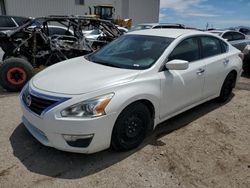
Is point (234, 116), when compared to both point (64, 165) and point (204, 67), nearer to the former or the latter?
point (204, 67)

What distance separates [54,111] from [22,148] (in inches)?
38.7

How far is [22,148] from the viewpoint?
3.42 meters

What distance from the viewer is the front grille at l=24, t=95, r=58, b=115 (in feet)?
9.56

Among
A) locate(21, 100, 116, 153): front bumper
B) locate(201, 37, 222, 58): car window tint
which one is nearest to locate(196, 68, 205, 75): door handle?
locate(201, 37, 222, 58): car window tint

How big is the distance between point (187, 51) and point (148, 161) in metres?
1.86

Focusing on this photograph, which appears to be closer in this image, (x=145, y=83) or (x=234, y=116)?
(x=145, y=83)

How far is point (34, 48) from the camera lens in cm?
633

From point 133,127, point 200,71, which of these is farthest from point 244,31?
point 133,127

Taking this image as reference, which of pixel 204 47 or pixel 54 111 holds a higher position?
pixel 204 47

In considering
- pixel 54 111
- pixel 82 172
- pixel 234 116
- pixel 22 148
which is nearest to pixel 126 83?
pixel 54 111

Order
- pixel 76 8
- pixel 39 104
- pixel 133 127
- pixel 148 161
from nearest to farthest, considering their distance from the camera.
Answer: pixel 39 104, pixel 148 161, pixel 133 127, pixel 76 8

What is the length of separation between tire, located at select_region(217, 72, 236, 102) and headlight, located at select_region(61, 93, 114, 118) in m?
3.10

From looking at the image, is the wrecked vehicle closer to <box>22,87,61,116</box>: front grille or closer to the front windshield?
the front windshield

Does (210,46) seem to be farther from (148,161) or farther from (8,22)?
(8,22)
